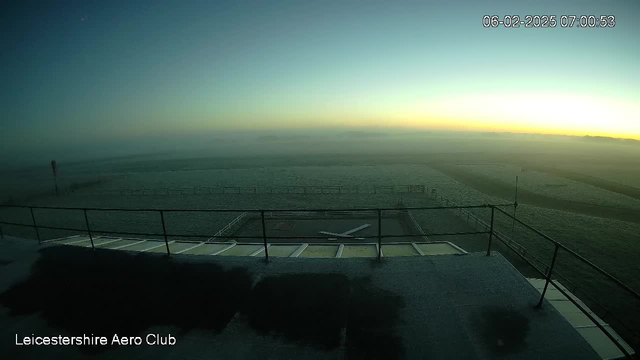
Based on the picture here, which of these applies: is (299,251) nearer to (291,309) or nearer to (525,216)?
(291,309)

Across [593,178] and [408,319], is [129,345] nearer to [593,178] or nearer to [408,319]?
[408,319]

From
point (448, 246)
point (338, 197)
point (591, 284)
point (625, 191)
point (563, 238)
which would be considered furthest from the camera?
point (625, 191)

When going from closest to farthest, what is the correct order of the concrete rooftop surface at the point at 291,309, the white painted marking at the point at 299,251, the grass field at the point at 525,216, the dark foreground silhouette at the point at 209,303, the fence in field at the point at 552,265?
the fence in field at the point at 552,265
the concrete rooftop surface at the point at 291,309
the dark foreground silhouette at the point at 209,303
the white painted marking at the point at 299,251
the grass field at the point at 525,216

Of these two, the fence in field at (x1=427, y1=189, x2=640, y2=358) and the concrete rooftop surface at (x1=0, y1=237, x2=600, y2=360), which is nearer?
the fence in field at (x1=427, y1=189, x2=640, y2=358)

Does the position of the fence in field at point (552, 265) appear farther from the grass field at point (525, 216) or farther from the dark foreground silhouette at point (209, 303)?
the dark foreground silhouette at point (209, 303)

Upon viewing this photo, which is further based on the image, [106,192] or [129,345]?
[106,192]

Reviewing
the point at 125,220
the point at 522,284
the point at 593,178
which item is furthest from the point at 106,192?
the point at 593,178

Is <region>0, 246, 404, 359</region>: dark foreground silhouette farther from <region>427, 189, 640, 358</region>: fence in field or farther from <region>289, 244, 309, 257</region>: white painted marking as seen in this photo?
<region>289, 244, 309, 257</region>: white painted marking

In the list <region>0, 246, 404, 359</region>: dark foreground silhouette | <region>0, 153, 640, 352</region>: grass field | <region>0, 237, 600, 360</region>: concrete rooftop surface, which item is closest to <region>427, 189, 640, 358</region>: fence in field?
<region>0, 153, 640, 352</region>: grass field

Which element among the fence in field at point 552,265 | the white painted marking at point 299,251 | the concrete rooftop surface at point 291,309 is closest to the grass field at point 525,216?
the fence in field at point 552,265
